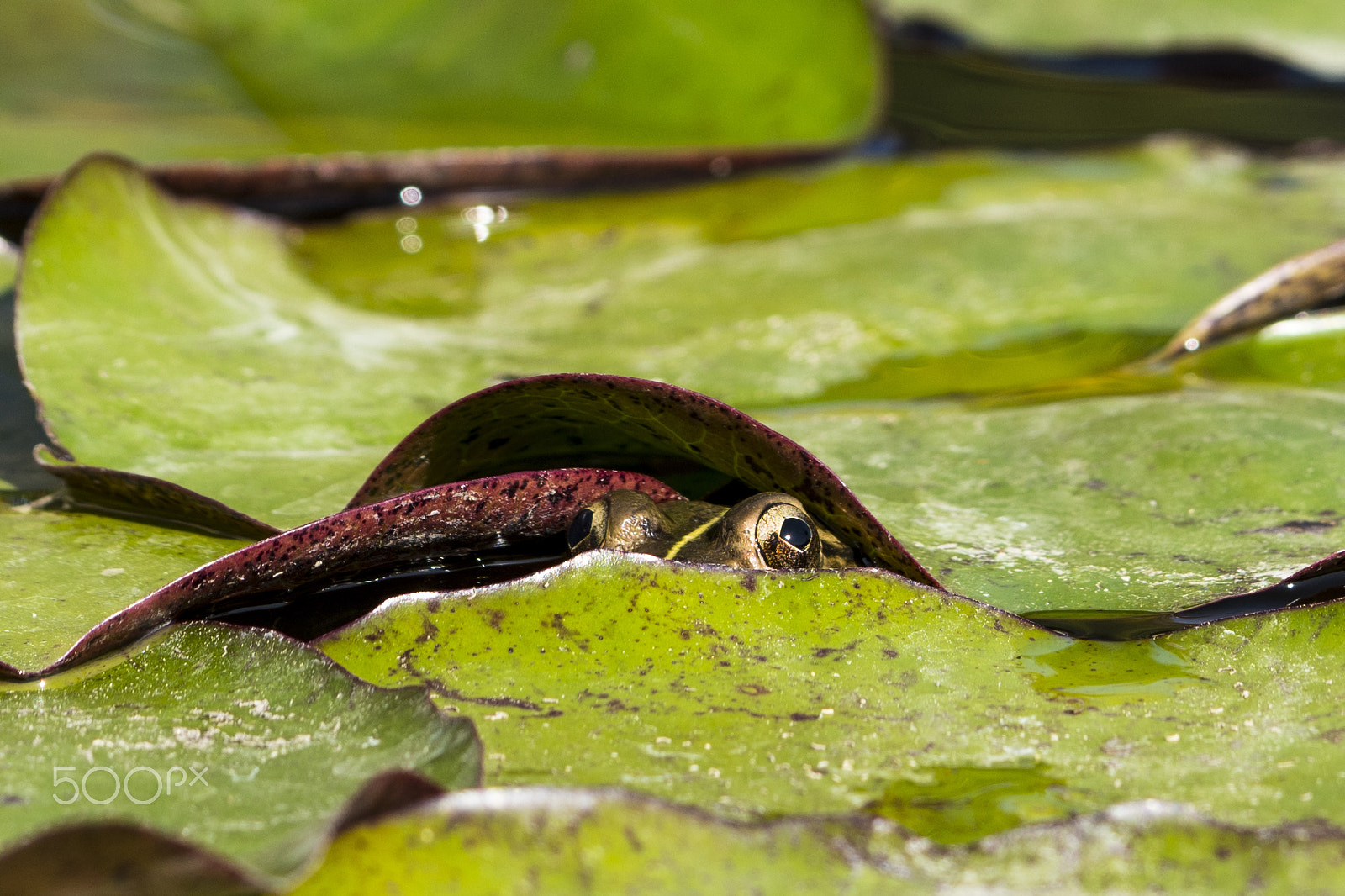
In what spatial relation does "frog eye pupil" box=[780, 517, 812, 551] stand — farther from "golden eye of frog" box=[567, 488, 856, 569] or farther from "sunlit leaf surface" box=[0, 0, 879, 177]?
"sunlit leaf surface" box=[0, 0, 879, 177]

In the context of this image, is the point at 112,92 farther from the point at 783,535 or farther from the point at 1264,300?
the point at 1264,300

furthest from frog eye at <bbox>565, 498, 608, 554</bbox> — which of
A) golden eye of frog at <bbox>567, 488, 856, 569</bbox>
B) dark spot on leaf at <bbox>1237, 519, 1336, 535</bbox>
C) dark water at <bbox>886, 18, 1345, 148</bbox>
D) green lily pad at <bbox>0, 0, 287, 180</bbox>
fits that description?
dark water at <bbox>886, 18, 1345, 148</bbox>

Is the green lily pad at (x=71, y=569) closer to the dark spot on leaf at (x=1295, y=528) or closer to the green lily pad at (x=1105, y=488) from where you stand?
the green lily pad at (x=1105, y=488)

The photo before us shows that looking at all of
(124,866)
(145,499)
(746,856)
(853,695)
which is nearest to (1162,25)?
(853,695)

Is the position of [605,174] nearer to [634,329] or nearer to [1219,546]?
[634,329]

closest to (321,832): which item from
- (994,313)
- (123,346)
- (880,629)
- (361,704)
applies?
(361,704)

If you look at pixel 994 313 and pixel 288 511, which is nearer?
pixel 288 511

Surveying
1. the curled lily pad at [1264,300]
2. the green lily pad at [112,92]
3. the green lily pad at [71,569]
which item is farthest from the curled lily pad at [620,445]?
the green lily pad at [112,92]
